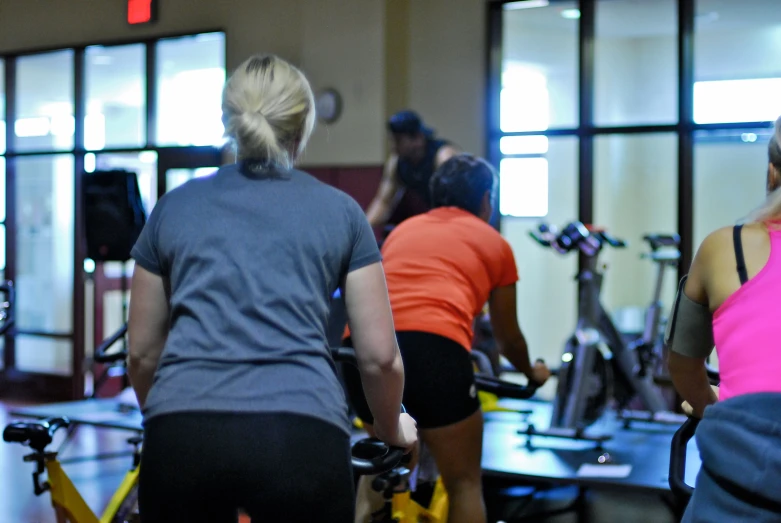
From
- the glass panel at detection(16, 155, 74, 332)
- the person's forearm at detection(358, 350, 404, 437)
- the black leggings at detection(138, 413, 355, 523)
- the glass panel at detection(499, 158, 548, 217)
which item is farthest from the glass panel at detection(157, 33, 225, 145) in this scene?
the black leggings at detection(138, 413, 355, 523)

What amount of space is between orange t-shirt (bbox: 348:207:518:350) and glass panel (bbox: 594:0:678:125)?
3828 mm

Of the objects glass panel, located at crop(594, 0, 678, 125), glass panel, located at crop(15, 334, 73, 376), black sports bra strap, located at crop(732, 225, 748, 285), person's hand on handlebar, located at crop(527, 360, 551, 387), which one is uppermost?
glass panel, located at crop(594, 0, 678, 125)

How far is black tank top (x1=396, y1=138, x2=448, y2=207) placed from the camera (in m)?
5.31

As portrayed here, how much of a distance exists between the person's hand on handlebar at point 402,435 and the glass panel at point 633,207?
5088mm

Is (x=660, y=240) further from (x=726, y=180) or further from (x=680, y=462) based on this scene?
(x=680, y=462)

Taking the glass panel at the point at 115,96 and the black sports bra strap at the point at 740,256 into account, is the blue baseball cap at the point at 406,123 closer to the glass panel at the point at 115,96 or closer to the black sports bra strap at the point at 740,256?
the glass panel at the point at 115,96

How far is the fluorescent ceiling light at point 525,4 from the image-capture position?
650cm

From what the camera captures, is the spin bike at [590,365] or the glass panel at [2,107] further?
the glass panel at [2,107]

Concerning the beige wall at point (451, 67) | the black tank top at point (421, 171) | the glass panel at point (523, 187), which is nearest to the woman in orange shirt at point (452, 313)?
the black tank top at point (421, 171)

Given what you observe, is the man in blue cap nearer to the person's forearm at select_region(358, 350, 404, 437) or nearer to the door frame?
the door frame

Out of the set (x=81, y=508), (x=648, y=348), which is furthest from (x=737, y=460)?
(x=648, y=348)

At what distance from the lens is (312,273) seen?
5.01 feet

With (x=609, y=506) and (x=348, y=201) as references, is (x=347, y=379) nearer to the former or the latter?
(x=348, y=201)

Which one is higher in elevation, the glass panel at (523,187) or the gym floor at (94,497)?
the glass panel at (523,187)
